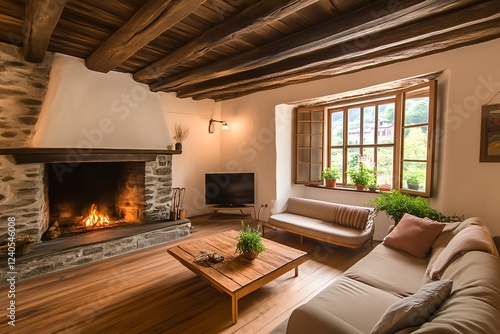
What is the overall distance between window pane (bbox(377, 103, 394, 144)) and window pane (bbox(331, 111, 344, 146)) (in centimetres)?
63

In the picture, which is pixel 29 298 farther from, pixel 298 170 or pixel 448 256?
pixel 298 170

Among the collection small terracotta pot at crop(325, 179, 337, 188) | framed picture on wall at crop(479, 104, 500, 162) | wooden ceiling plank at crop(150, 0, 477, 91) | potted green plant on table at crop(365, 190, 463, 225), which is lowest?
potted green plant on table at crop(365, 190, 463, 225)

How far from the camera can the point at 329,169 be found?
436cm

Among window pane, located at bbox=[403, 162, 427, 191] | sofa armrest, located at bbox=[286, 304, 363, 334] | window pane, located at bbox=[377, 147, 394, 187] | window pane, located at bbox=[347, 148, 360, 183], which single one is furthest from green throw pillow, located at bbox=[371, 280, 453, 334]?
window pane, located at bbox=[347, 148, 360, 183]

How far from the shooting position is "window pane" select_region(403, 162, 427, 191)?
→ 3199 mm

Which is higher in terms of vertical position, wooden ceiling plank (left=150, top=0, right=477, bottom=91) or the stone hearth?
wooden ceiling plank (left=150, top=0, right=477, bottom=91)

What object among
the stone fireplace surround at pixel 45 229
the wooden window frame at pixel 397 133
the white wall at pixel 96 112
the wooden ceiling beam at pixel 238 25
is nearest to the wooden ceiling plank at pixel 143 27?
the wooden ceiling beam at pixel 238 25

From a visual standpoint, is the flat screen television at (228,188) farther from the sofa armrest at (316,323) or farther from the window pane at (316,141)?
the sofa armrest at (316,323)

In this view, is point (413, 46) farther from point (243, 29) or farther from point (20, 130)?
point (20, 130)

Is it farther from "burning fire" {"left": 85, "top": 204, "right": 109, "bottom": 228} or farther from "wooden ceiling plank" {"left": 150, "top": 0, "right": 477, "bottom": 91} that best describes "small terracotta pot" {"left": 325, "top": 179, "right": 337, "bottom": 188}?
"burning fire" {"left": 85, "top": 204, "right": 109, "bottom": 228}

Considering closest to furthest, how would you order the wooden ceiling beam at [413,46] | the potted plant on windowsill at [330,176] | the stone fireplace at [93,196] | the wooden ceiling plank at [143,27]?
the wooden ceiling plank at [143,27] → the wooden ceiling beam at [413,46] → the stone fireplace at [93,196] → the potted plant on windowsill at [330,176]

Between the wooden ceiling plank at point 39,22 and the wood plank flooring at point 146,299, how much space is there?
254 centimetres

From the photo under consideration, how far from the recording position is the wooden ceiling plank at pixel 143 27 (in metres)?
1.70

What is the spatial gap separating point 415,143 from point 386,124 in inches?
28.2
